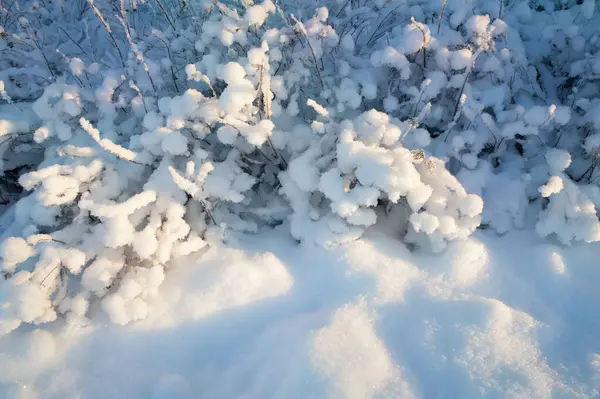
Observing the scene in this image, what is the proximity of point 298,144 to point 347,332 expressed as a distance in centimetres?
88

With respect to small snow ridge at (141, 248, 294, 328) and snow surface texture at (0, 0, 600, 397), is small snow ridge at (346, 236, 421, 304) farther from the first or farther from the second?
small snow ridge at (141, 248, 294, 328)

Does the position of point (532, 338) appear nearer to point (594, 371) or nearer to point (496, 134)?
point (594, 371)

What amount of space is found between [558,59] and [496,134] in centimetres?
79

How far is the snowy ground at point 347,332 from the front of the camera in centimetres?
145

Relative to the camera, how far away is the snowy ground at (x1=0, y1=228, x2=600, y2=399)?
1.45 metres

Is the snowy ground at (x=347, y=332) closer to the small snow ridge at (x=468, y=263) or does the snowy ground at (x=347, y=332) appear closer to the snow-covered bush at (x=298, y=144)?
the small snow ridge at (x=468, y=263)

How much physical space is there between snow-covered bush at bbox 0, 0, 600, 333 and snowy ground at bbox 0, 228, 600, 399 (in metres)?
0.12

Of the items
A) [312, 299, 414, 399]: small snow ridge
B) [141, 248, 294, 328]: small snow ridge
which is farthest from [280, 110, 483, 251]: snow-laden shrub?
[312, 299, 414, 399]: small snow ridge

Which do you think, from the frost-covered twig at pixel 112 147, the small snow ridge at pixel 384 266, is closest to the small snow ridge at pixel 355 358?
the small snow ridge at pixel 384 266

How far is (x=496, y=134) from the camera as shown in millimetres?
1982

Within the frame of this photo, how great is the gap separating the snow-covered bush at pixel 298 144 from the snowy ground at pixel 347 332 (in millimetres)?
118

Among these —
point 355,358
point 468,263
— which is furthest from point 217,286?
point 468,263

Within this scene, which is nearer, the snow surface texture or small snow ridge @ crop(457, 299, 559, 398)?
small snow ridge @ crop(457, 299, 559, 398)

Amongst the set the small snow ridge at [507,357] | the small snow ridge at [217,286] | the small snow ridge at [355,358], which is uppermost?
the small snow ridge at [507,357]
